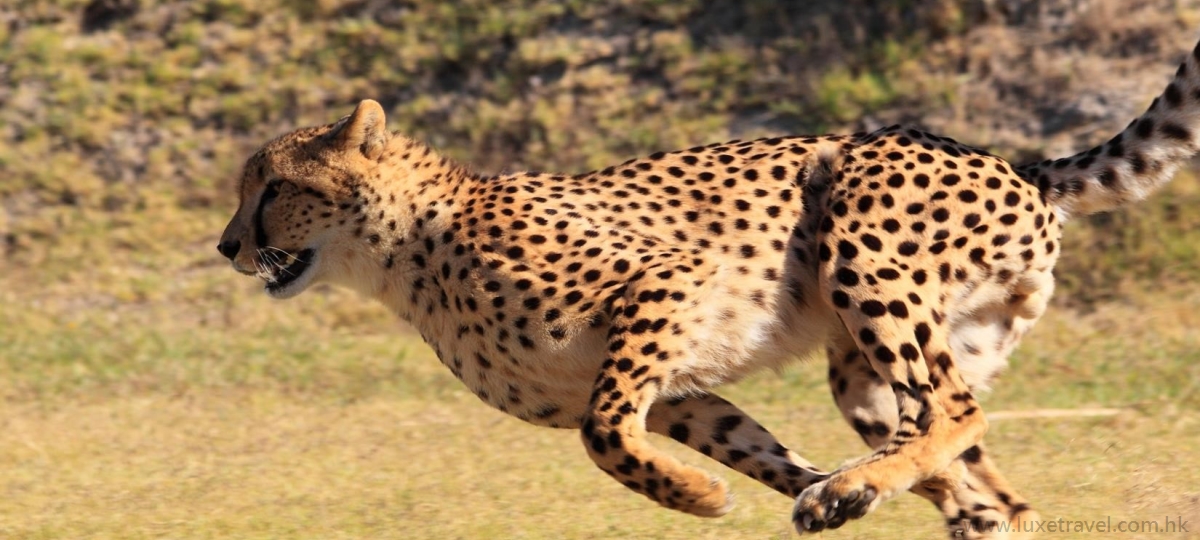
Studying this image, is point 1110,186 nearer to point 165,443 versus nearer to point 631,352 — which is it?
Result: point 631,352

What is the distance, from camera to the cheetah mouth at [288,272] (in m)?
4.82

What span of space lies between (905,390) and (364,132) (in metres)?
1.72

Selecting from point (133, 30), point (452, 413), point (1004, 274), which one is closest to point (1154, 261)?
point (452, 413)

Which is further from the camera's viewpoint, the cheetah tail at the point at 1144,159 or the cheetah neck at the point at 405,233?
the cheetah neck at the point at 405,233

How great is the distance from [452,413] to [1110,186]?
329 cm

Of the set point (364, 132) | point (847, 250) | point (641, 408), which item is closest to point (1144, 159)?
point (847, 250)

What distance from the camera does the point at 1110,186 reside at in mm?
4523

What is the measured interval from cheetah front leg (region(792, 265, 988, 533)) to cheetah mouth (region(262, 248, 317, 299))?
59.4 inches

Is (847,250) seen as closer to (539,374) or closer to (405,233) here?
(539,374)

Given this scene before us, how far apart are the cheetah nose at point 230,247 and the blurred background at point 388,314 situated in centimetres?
83

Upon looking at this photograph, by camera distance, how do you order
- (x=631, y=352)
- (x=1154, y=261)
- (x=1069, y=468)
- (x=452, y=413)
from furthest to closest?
(x=1154, y=261), (x=452, y=413), (x=1069, y=468), (x=631, y=352)

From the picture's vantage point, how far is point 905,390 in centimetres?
420

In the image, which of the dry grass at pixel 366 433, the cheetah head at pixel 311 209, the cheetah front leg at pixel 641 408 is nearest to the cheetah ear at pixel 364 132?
the cheetah head at pixel 311 209

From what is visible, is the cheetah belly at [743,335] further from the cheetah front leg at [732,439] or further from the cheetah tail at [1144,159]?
the cheetah tail at [1144,159]
